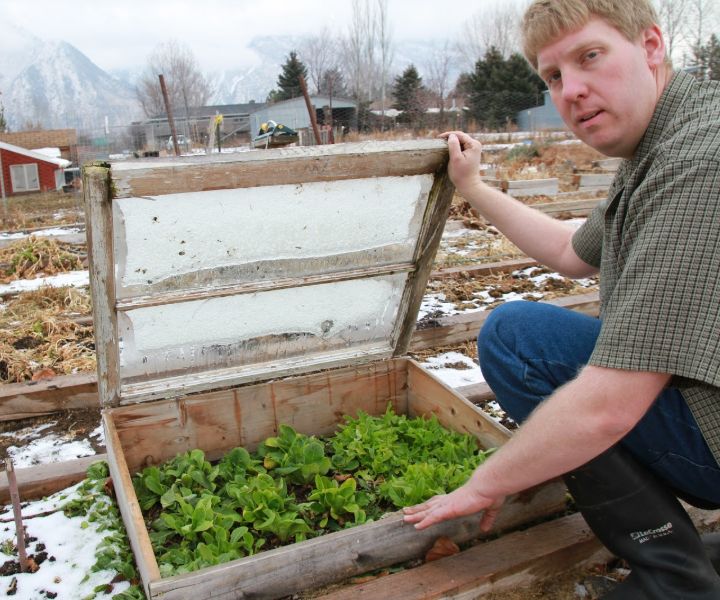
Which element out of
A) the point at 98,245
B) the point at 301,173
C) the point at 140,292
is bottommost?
the point at 140,292

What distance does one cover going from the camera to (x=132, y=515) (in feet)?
6.13

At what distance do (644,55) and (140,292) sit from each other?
5.32ft

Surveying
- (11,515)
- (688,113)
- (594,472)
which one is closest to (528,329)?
(594,472)

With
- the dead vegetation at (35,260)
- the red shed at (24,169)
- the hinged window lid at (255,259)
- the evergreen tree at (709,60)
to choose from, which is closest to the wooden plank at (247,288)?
the hinged window lid at (255,259)

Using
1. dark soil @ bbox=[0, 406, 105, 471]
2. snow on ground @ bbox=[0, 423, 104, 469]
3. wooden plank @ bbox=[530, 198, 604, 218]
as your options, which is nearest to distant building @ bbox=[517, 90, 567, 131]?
wooden plank @ bbox=[530, 198, 604, 218]

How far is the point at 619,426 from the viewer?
1424mm

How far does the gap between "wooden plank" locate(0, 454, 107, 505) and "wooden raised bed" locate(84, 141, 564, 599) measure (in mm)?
274

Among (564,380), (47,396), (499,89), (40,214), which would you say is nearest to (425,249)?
(564,380)

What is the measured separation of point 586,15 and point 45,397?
3020mm

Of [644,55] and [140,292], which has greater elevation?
[644,55]

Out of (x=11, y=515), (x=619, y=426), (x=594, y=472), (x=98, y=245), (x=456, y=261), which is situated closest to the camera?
(x=619, y=426)

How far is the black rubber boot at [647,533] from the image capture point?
5.41ft

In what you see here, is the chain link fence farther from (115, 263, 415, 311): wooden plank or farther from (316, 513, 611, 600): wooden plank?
(316, 513, 611, 600): wooden plank

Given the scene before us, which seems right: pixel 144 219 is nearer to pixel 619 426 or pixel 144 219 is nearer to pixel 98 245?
pixel 98 245
